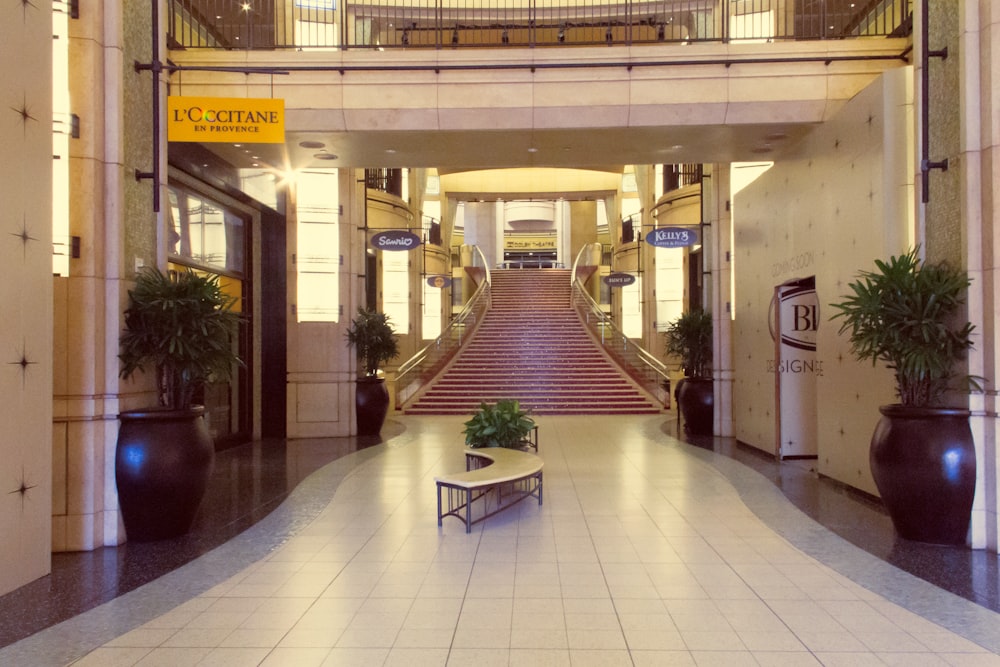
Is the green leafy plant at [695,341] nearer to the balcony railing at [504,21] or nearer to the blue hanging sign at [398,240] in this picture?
the balcony railing at [504,21]

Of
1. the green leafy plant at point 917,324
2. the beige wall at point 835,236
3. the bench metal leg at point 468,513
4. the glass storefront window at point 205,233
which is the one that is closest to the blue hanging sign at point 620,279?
the beige wall at point 835,236

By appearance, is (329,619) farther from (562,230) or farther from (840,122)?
(562,230)

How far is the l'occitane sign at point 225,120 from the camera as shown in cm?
686

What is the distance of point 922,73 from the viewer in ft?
19.9

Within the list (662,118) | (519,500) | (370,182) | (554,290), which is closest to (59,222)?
(519,500)

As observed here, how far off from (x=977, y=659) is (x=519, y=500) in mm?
4184

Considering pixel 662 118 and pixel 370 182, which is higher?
pixel 370 182

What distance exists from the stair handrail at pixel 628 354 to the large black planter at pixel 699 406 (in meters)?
3.68

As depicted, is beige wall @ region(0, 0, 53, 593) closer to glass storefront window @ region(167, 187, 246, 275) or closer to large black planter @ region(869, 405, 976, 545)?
glass storefront window @ region(167, 187, 246, 275)

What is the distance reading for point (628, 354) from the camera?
61.3 feet

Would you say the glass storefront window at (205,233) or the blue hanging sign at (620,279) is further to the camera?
the blue hanging sign at (620,279)

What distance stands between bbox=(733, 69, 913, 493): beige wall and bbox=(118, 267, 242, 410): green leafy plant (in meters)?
5.93

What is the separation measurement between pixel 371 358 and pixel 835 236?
307 inches

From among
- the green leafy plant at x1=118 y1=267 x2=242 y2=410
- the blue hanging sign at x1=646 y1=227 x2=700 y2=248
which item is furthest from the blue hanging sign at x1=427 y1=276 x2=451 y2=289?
the green leafy plant at x1=118 y1=267 x2=242 y2=410
